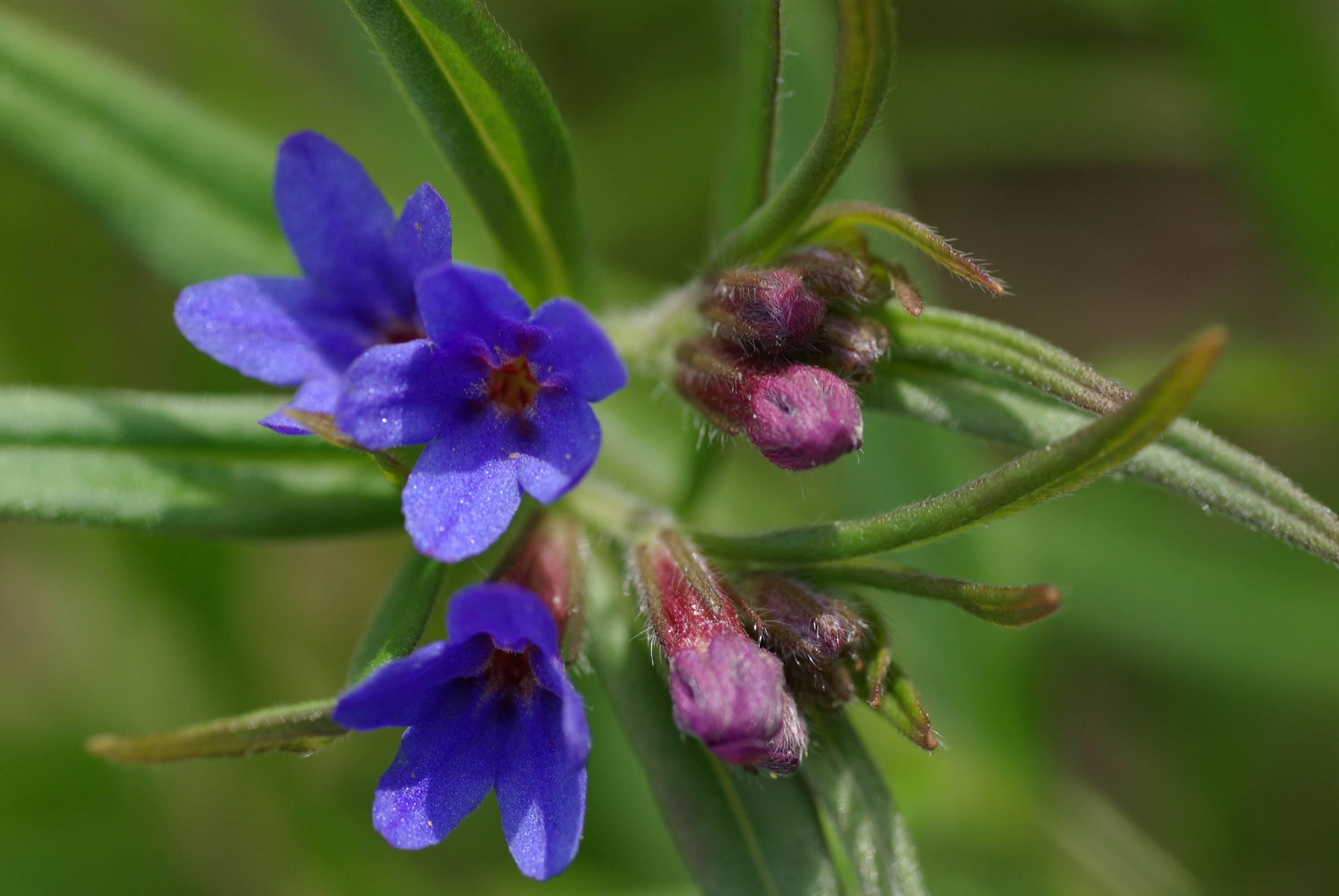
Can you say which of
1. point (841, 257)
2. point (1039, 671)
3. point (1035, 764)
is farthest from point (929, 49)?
point (841, 257)

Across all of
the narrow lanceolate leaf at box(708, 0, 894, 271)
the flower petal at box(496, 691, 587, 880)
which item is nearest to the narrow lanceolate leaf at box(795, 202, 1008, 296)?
the narrow lanceolate leaf at box(708, 0, 894, 271)

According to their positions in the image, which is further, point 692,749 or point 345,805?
point 345,805

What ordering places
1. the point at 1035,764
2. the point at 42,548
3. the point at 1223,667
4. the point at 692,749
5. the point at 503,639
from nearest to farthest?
the point at 503,639, the point at 692,749, the point at 1035,764, the point at 1223,667, the point at 42,548

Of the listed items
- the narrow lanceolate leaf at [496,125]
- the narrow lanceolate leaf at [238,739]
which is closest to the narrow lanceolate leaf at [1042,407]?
the narrow lanceolate leaf at [496,125]

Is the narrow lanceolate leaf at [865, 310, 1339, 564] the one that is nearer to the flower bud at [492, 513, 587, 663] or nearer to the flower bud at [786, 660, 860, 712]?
the flower bud at [786, 660, 860, 712]

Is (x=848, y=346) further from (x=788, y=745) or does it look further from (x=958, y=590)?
(x=788, y=745)

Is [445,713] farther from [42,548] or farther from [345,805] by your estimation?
[42,548]

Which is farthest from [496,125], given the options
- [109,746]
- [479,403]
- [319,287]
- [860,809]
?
[860,809]
